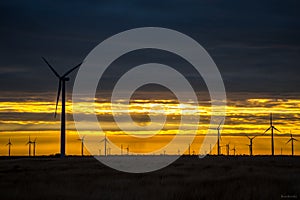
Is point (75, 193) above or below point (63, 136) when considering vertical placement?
below

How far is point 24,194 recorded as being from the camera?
1009 inches

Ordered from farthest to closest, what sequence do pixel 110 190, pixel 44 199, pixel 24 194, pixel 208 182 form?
pixel 208 182, pixel 110 190, pixel 24 194, pixel 44 199

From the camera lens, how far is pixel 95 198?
82.3 feet

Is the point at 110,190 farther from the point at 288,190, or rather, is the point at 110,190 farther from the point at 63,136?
the point at 63,136

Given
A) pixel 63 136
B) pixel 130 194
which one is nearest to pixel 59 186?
pixel 130 194

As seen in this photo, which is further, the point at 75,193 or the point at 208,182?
the point at 208,182

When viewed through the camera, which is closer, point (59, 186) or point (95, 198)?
point (95, 198)

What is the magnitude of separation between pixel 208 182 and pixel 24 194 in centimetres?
1269

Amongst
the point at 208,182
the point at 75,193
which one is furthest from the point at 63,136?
the point at 75,193

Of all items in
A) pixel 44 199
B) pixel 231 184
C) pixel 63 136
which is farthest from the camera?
pixel 63 136

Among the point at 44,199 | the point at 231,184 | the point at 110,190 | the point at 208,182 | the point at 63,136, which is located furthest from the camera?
the point at 63,136

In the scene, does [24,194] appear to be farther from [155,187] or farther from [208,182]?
[208,182]

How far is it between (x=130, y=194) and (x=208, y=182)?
28.8ft

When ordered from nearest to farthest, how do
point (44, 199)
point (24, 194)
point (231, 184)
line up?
point (44, 199), point (24, 194), point (231, 184)
